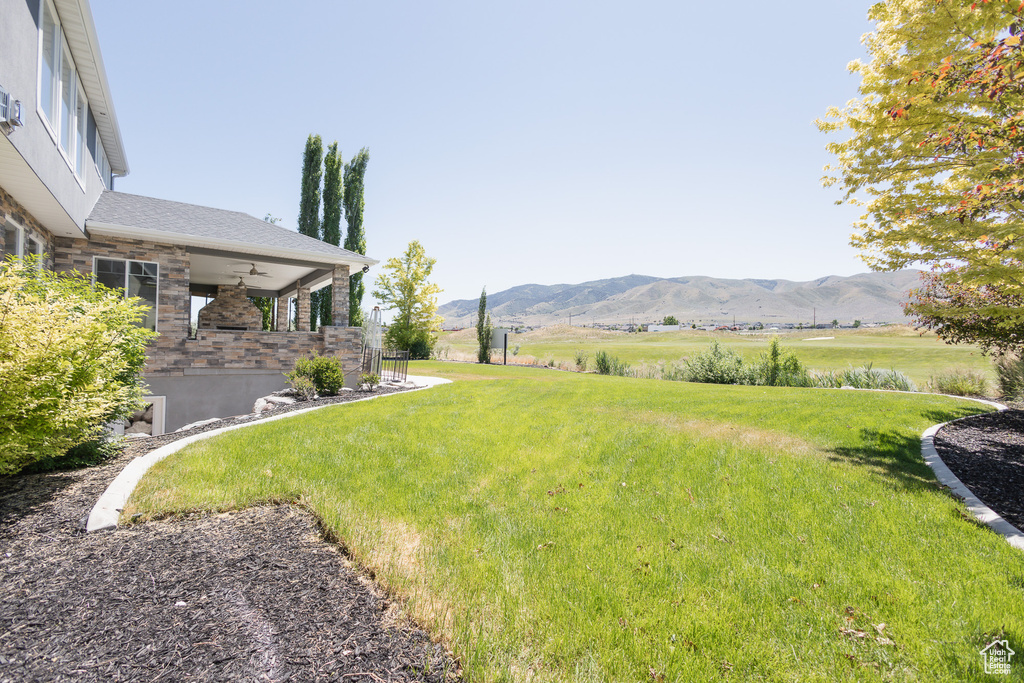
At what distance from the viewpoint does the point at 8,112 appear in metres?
4.92

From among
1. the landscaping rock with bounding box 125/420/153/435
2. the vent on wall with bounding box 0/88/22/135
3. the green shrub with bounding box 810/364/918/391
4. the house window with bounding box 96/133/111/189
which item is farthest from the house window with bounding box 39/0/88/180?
the green shrub with bounding box 810/364/918/391

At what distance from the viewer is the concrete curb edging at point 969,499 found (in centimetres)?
369

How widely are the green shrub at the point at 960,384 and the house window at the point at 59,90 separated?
2077cm

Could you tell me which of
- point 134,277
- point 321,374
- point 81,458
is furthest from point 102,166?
point 81,458

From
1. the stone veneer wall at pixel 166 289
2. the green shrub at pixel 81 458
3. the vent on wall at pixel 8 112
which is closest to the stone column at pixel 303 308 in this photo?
the stone veneer wall at pixel 166 289

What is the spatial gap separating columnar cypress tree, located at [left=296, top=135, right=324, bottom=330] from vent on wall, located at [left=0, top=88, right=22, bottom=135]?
2175cm

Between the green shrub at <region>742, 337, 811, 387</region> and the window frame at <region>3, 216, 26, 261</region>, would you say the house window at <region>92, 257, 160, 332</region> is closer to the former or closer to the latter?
the window frame at <region>3, 216, 26, 261</region>

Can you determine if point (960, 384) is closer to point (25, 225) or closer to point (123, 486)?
point (123, 486)

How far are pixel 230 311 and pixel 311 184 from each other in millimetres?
12188

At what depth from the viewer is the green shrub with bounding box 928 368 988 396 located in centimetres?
1277

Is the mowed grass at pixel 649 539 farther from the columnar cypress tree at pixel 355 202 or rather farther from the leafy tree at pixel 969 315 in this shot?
the columnar cypress tree at pixel 355 202

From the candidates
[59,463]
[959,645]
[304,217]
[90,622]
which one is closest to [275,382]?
[59,463]

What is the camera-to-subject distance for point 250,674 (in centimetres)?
206

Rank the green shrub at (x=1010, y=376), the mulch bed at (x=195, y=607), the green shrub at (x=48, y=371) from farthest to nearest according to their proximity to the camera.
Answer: the green shrub at (x=1010, y=376) → the green shrub at (x=48, y=371) → the mulch bed at (x=195, y=607)
